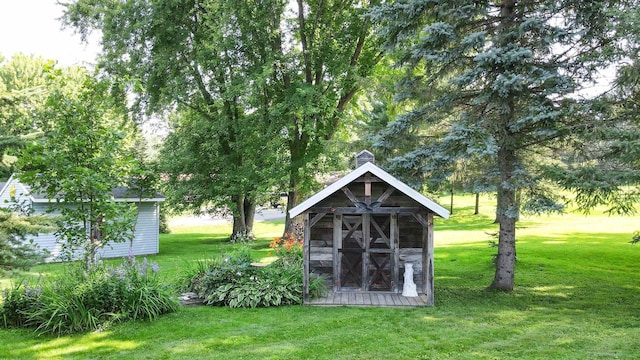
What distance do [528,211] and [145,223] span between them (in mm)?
17231

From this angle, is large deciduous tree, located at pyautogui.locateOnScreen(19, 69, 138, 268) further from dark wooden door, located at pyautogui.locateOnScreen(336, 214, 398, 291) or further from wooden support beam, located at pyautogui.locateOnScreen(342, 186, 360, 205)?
dark wooden door, located at pyautogui.locateOnScreen(336, 214, 398, 291)

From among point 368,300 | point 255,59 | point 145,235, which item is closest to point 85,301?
point 368,300

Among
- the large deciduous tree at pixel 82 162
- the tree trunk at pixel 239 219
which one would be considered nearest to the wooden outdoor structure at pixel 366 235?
the large deciduous tree at pixel 82 162

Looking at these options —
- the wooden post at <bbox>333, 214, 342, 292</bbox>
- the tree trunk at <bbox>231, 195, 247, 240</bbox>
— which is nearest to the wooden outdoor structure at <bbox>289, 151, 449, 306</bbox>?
the wooden post at <bbox>333, 214, 342, 292</bbox>

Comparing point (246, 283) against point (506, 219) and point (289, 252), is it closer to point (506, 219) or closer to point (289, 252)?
point (289, 252)

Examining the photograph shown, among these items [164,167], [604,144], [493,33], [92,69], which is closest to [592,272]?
[604,144]

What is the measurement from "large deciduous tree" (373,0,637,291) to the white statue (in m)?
2.15

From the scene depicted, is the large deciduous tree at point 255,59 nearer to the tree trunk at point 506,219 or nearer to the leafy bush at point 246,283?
the leafy bush at point 246,283

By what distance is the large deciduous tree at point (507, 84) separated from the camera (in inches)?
370

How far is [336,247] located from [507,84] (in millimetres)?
5172

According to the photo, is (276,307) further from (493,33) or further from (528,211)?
(493,33)

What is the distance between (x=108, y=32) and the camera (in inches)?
752

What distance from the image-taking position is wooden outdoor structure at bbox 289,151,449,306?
32.9 feet

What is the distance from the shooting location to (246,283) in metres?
10.4
